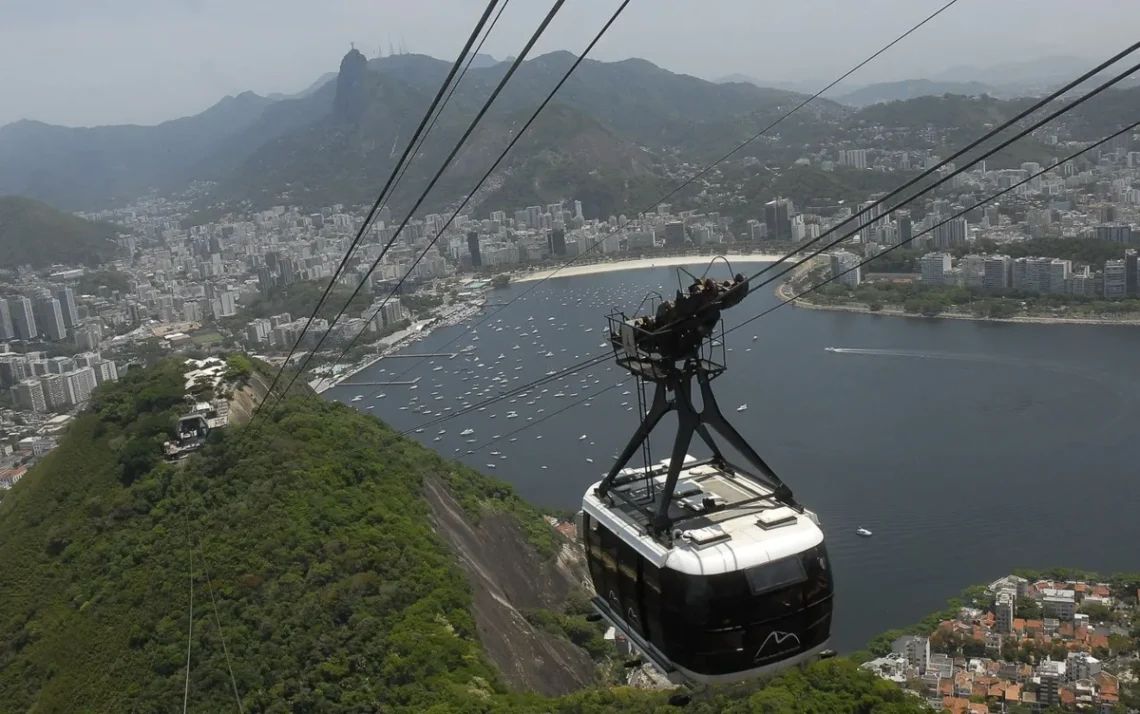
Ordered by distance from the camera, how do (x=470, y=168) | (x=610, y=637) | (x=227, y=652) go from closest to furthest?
(x=227, y=652), (x=610, y=637), (x=470, y=168)

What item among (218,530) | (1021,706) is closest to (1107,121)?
(1021,706)

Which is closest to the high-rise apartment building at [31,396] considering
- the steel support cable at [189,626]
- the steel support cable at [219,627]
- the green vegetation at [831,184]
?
the steel support cable at [189,626]

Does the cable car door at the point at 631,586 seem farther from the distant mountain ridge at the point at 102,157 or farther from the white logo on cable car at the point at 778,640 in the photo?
the distant mountain ridge at the point at 102,157

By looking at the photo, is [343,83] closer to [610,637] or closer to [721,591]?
[610,637]

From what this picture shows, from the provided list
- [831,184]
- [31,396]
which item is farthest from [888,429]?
[831,184]

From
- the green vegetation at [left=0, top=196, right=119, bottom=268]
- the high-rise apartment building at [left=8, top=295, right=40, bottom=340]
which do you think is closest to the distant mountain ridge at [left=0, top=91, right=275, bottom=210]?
the green vegetation at [left=0, top=196, right=119, bottom=268]

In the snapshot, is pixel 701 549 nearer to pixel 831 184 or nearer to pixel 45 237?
pixel 831 184
